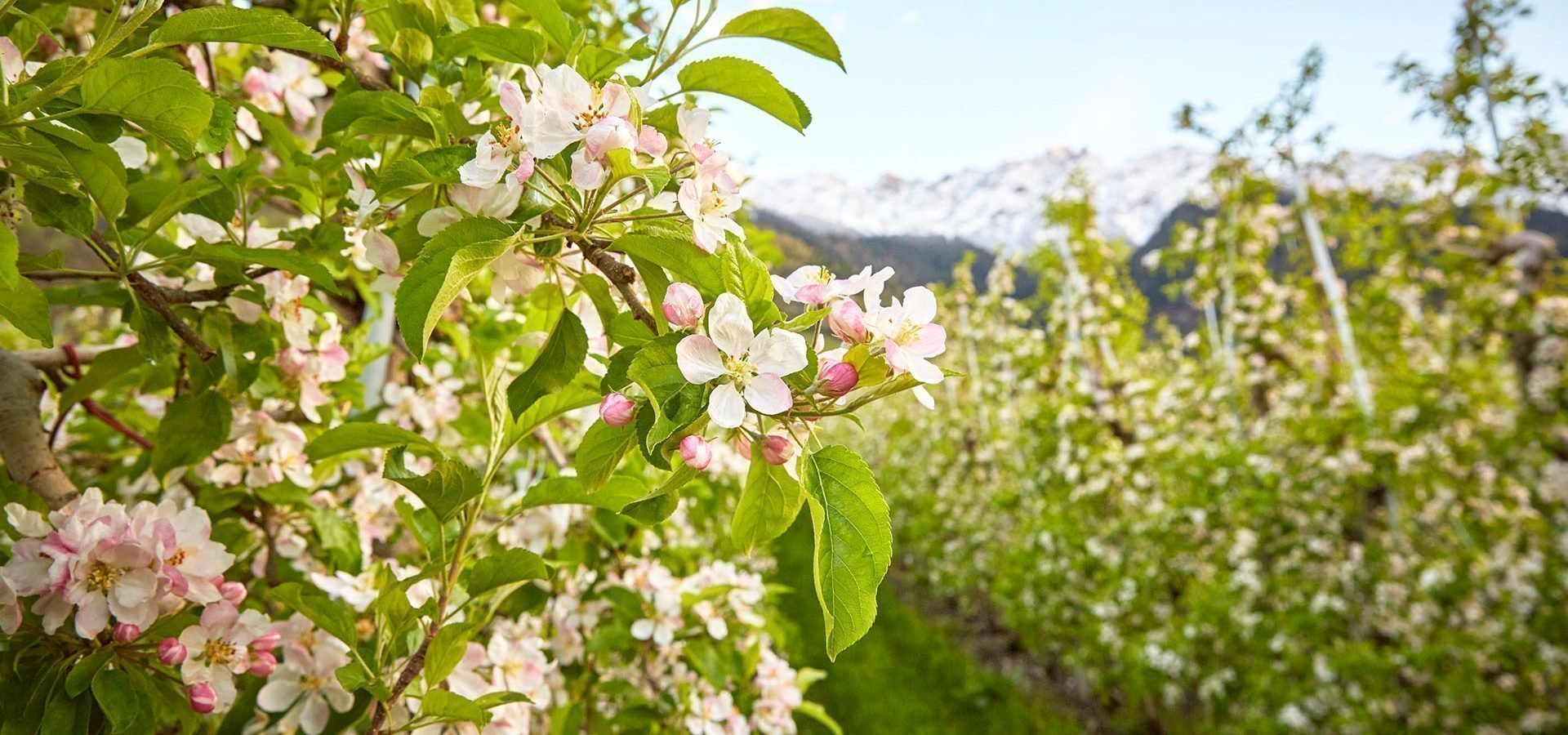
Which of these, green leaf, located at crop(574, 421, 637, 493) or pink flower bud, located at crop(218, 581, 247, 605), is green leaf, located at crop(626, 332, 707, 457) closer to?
green leaf, located at crop(574, 421, 637, 493)

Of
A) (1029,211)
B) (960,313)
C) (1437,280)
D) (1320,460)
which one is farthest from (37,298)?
(960,313)

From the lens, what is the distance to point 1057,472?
650 centimetres

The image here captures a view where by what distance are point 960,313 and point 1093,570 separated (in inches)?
194

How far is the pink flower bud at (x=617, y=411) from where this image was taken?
0.61 metres

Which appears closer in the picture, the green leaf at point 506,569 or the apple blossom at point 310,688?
the green leaf at point 506,569

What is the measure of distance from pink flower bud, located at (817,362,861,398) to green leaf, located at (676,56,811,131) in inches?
9.3

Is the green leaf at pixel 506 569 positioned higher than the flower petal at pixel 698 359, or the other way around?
the flower petal at pixel 698 359

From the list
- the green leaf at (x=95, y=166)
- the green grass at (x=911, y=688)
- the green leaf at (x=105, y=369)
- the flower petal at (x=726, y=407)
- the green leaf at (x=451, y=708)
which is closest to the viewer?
the flower petal at (x=726, y=407)

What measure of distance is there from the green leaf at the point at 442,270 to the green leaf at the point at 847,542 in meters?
0.28

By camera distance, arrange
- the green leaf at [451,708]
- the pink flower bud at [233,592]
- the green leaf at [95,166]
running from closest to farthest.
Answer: the green leaf at [95,166], the green leaf at [451,708], the pink flower bud at [233,592]

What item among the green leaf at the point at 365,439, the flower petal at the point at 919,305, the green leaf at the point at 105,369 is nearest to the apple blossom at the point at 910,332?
the flower petal at the point at 919,305

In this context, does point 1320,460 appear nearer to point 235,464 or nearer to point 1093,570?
point 1093,570

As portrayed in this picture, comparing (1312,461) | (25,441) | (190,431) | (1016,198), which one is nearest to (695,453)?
(190,431)

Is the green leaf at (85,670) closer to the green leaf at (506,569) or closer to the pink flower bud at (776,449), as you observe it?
the green leaf at (506,569)
